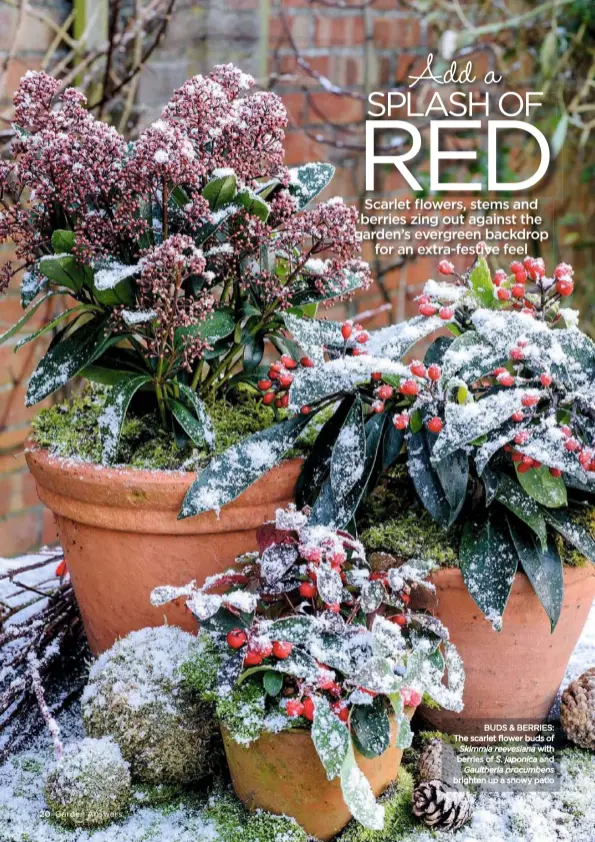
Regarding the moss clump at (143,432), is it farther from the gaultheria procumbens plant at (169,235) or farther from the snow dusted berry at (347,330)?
the snow dusted berry at (347,330)

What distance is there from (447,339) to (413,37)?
1.48m

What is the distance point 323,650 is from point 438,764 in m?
0.22

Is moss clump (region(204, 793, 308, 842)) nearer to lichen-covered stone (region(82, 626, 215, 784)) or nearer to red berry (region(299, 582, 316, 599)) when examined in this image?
lichen-covered stone (region(82, 626, 215, 784))

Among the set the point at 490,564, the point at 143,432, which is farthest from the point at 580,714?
the point at 143,432

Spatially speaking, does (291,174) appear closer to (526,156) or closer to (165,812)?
(165,812)

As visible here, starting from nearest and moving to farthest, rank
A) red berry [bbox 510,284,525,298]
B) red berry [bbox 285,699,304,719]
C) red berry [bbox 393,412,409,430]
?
red berry [bbox 285,699,304,719]
red berry [bbox 393,412,409,430]
red berry [bbox 510,284,525,298]

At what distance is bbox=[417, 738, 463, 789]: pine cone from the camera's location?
100cm

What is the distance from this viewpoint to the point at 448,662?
0.98m

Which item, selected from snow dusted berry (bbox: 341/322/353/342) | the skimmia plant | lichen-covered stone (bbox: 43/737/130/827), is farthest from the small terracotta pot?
snow dusted berry (bbox: 341/322/353/342)

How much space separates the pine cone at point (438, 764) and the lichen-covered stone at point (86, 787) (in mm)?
316

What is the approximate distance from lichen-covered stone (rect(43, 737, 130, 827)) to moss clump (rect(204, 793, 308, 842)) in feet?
0.32

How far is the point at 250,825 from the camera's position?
0.91 meters

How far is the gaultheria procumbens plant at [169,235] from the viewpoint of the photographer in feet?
3.26

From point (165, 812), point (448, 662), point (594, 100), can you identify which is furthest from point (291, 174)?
point (594, 100)
